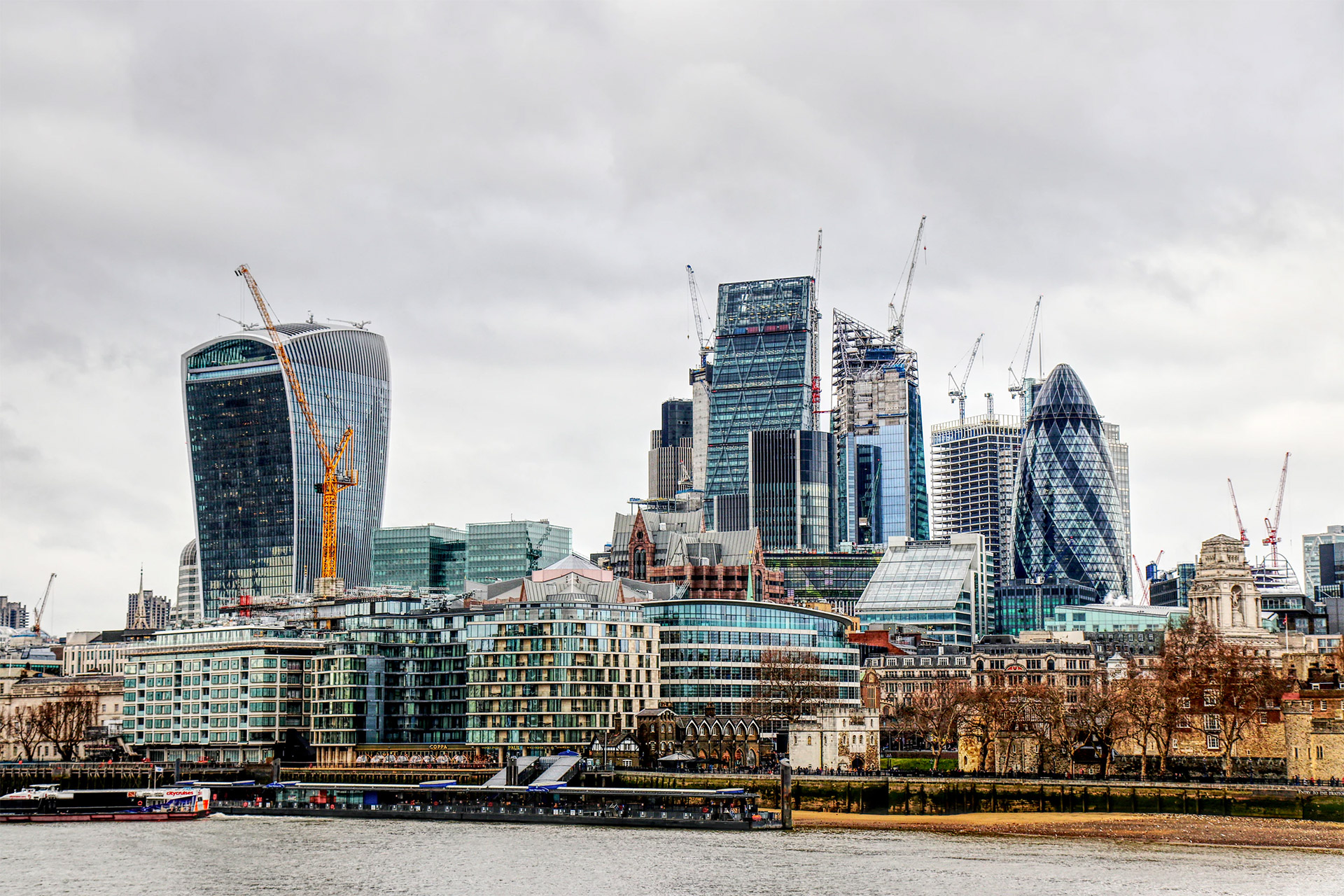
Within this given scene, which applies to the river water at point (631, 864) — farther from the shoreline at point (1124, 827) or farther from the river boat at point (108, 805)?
the river boat at point (108, 805)

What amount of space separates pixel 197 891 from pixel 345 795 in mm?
61636

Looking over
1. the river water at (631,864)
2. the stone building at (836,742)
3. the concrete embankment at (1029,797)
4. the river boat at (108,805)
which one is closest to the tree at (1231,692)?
the concrete embankment at (1029,797)

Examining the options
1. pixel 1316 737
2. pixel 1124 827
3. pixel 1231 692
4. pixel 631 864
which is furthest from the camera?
pixel 1231 692

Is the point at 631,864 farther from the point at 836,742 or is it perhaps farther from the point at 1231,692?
the point at 1231,692

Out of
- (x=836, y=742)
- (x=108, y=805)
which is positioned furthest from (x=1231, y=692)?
(x=108, y=805)

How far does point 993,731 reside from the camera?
18300 cm

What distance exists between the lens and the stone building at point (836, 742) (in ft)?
601

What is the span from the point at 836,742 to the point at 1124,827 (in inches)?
1786

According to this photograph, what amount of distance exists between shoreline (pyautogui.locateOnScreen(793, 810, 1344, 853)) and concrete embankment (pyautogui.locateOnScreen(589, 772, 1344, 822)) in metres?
1.42

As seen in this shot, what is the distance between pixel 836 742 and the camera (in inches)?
7249

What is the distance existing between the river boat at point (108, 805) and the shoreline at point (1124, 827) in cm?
6089

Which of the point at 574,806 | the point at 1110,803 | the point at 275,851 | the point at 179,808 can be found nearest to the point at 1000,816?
the point at 1110,803

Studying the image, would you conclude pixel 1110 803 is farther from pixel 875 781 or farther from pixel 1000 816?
pixel 875 781

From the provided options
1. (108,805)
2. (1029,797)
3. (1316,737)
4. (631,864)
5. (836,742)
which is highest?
(1316,737)
